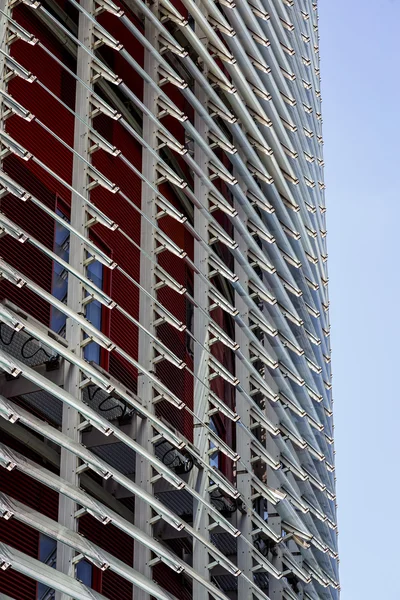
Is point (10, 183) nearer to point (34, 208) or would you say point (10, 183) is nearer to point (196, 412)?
point (34, 208)

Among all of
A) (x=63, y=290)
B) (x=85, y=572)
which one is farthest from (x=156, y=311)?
(x=85, y=572)

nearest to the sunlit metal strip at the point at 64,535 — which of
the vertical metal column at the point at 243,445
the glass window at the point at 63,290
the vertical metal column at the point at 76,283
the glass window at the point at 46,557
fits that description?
the vertical metal column at the point at 76,283

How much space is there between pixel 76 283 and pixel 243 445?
276 inches

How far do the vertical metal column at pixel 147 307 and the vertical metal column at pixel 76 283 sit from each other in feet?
5.64

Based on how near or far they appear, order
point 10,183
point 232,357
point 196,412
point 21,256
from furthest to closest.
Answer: point 232,357 < point 196,412 < point 21,256 < point 10,183

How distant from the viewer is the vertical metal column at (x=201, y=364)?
20.2 m

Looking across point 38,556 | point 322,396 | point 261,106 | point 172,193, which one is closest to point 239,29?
point 261,106

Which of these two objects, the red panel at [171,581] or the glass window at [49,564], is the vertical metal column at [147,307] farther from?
the red panel at [171,581]

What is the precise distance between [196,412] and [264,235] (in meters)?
5.64

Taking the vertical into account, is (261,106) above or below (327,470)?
above

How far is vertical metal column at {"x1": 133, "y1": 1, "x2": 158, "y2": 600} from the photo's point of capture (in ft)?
60.3

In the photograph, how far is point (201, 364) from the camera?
2227 centimetres

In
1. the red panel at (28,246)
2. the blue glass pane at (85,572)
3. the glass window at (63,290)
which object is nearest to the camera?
the blue glass pane at (85,572)

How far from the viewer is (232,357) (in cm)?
2931
